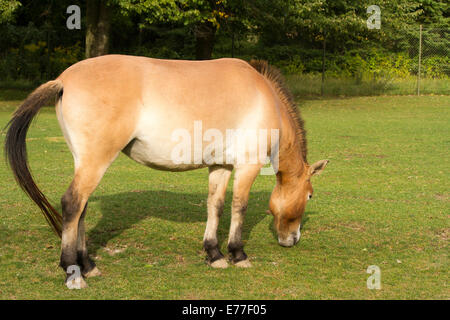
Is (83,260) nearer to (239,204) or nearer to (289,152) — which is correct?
(239,204)

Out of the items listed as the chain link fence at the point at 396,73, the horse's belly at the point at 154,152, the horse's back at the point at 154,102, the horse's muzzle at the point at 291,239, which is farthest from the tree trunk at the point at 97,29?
the horse's belly at the point at 154,152

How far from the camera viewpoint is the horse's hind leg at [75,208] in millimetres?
4961

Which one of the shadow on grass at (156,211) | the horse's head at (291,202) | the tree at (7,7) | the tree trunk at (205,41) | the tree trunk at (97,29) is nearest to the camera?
the horse's head at (291,202)

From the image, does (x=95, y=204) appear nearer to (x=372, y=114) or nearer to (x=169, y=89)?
(x=169, y=89)

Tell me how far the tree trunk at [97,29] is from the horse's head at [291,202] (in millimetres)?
15220

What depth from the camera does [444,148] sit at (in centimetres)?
1347

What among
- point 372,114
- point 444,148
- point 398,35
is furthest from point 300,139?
point 398,35

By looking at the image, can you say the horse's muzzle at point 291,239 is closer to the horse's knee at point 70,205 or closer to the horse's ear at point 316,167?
the horse's ear at point 316,167

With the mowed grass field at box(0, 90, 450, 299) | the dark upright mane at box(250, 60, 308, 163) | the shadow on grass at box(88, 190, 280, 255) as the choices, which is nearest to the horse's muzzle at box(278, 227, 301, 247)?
the mowed grass field at box(0, 90, 450, 299)

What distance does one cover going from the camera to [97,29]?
65.6 feet

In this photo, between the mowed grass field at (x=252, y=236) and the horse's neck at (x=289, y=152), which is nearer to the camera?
the mowed grass field at (x=252, y=236)

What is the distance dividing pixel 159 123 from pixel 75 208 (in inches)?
Answer: 42.3

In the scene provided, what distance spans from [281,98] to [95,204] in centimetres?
339

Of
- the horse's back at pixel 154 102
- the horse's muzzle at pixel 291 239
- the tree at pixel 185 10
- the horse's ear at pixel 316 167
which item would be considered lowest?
the horse's muzzle at pixel 291 239
